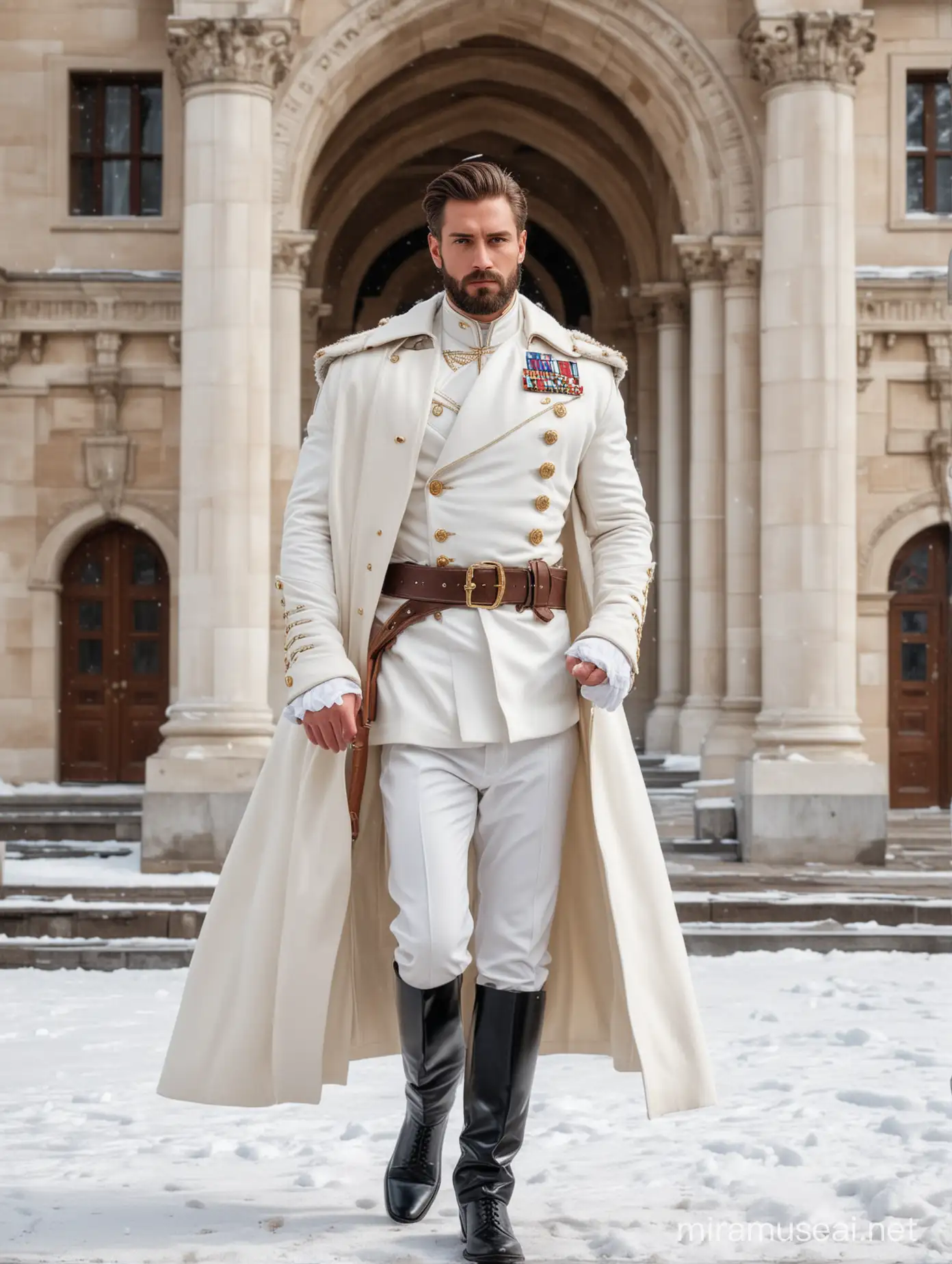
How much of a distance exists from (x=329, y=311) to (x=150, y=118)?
3.58 m

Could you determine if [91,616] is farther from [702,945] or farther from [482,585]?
[482,585]

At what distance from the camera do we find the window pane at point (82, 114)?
693 inches

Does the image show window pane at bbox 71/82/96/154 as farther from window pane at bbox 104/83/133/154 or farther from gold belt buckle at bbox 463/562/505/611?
gold belt buckle at bbox 463/562/505/611

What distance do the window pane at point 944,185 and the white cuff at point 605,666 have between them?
1528 cm

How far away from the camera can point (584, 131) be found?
2319cm

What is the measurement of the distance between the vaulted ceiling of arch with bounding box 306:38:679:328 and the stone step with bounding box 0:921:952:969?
12065 millimetres

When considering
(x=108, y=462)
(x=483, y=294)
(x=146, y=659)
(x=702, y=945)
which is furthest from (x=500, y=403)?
(x=146, y=659)

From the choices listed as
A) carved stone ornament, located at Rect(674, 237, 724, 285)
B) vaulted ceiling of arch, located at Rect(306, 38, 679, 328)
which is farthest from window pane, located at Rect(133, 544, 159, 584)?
carved stone ornament, located at Rect(674, 237, 724, 285)

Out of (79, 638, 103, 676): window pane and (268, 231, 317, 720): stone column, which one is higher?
(268, 231, 317, 720): stone column

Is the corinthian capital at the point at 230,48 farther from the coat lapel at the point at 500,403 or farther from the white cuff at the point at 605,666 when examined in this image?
the white cuff at the point at 605,666

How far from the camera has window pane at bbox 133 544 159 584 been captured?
18359 millimetres

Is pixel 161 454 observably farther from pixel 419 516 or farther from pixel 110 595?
pixel 419 516

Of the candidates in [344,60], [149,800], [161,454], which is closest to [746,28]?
[344,60]

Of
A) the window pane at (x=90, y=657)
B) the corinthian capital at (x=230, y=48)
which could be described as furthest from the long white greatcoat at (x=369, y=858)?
the window pane at (x=90, y=657)
